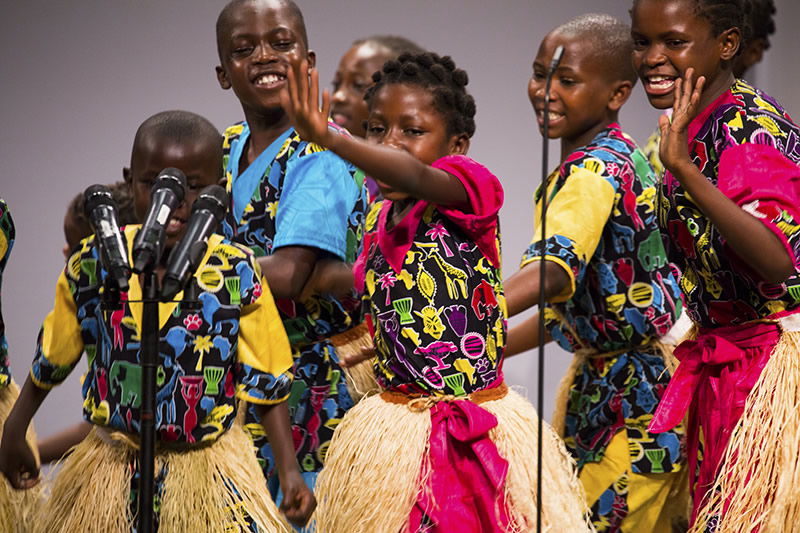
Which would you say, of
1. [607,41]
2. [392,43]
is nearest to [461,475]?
[607,41]

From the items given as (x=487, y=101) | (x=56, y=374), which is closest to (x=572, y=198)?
(x=56, y=374)

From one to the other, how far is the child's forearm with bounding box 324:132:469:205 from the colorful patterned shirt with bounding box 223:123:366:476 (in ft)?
1.61

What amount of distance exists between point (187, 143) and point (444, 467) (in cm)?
78

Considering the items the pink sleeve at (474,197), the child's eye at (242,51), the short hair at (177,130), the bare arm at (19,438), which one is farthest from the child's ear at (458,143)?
the bare arm at (19,438)

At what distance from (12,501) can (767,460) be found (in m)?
1.63

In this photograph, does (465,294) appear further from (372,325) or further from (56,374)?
(56,374)

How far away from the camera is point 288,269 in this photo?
2543 millimetres

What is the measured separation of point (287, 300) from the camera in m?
2.69

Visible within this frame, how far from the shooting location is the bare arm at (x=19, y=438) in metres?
2.29

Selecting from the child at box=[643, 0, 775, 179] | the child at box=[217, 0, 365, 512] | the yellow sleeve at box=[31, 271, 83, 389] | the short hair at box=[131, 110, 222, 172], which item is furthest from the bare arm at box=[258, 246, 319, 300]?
the child at box=[643, 0, 775, 179]

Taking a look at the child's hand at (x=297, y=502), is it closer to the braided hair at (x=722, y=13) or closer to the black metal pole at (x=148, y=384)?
the black metal pole at (x=148, y=384)

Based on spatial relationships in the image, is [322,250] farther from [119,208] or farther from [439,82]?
[119,208]

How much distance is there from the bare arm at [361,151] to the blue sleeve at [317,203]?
1.49 ft

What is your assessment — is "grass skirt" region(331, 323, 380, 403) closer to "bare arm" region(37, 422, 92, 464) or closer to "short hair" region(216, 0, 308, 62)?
"short hair" region(216, 0, 308, 62)
